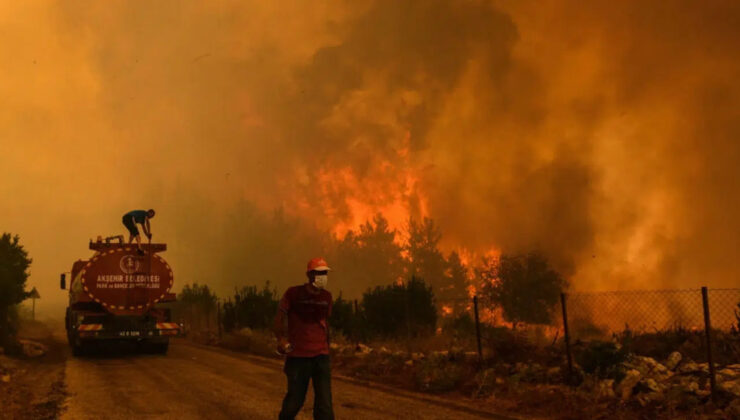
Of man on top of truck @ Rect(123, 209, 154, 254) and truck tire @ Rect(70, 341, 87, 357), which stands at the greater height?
man on top of truck @ Rect(123, 209, 154, 254)

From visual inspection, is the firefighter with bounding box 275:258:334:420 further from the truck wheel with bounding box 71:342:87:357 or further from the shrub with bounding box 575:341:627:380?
the truck wheel with bounding box 71:342:87:357

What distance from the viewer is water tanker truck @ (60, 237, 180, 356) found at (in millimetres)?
16922

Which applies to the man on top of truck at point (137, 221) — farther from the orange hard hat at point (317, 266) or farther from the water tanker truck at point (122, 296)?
the orange hard hat at point (317, 266)

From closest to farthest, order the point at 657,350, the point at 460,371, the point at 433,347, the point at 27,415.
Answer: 1. the point at 27,415
2. the point at 460,371
3. the point at 657,350
4. the point at 433,347

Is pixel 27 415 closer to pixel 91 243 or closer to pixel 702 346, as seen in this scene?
pixel 91 243

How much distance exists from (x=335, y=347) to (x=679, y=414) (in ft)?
38.9

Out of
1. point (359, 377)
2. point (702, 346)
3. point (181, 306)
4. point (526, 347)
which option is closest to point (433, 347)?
point (359, 377)

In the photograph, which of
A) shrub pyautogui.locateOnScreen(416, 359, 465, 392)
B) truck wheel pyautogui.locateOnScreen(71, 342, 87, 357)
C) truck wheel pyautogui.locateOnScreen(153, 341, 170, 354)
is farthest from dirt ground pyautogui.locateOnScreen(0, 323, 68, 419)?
shrub pyautogui.locateOnScreen(416, 359, 465, 392)

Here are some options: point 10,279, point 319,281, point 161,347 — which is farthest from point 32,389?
point 10,279

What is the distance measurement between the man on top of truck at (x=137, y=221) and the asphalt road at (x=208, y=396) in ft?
13.5

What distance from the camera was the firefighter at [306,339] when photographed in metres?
5.85

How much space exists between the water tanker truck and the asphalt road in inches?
67.4

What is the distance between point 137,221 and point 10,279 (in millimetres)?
10131

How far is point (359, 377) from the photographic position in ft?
44.6
